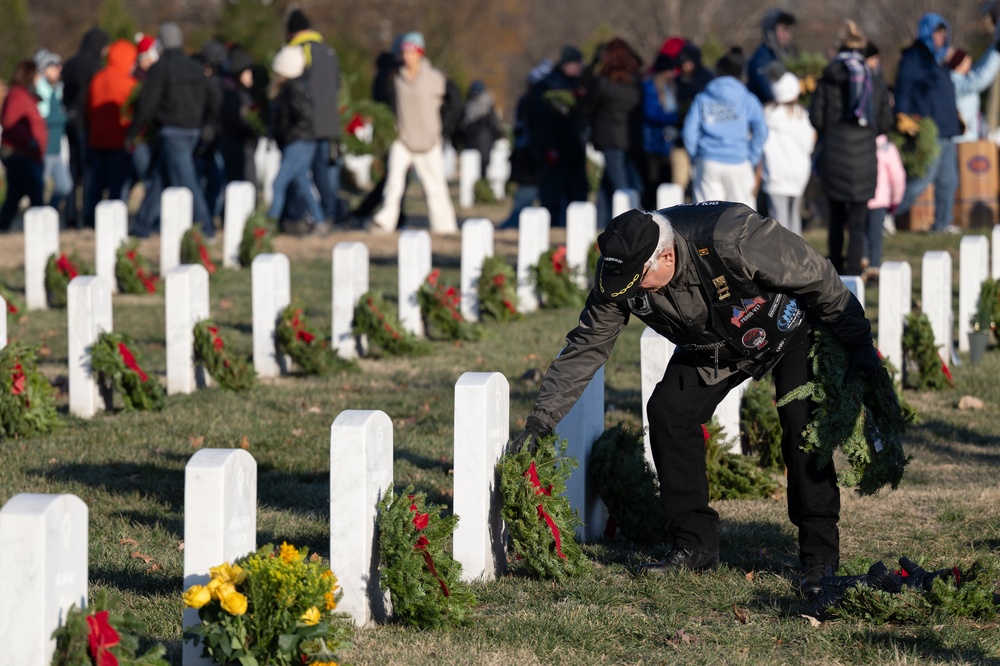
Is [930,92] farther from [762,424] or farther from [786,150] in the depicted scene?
[762,424]

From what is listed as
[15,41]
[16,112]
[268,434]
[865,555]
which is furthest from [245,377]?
[15,41]

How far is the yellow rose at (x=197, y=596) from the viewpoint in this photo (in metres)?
3.83

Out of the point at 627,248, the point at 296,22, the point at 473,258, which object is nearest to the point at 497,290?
the point at 473,258

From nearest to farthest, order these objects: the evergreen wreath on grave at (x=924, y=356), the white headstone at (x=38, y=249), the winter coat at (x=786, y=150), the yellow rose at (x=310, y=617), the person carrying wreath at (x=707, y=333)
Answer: the yellow rose at (x=310, y=617) < the person carrying wreath at (x=707, y=333) < the evergreen wreath on grave at (x=924, y=356) < the white headstone at (x=38, y=249) < the winter coat at (x=786, y=150)

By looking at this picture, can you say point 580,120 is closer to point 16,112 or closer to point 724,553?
point 16,112

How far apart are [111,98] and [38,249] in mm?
3758

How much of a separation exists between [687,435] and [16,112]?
37.4 ft

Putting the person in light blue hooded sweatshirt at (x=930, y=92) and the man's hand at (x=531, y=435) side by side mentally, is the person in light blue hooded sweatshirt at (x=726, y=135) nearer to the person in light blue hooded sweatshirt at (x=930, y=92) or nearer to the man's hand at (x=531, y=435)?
the person in light blue hooded sweatshirt at (x=930, y=92)

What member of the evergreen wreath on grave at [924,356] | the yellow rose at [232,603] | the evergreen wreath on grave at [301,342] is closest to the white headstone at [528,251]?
the evergreen wreath on grave at [301,342]

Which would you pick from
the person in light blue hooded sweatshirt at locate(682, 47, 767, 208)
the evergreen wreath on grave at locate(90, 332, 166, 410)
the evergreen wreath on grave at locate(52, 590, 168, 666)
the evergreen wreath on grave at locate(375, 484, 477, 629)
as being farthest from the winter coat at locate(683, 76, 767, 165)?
the evergreen wreath on grave at locate(52, 590, 168, 666)

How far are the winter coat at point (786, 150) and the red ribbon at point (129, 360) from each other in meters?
6.35

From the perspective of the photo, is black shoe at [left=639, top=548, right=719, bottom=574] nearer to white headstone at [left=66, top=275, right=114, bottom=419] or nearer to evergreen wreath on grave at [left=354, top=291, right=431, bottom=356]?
white headstone at [left=66, top=275, right=114, bottom=419]

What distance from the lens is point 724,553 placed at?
18.5 feet

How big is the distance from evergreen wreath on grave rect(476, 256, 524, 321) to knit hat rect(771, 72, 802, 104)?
3075 mm
